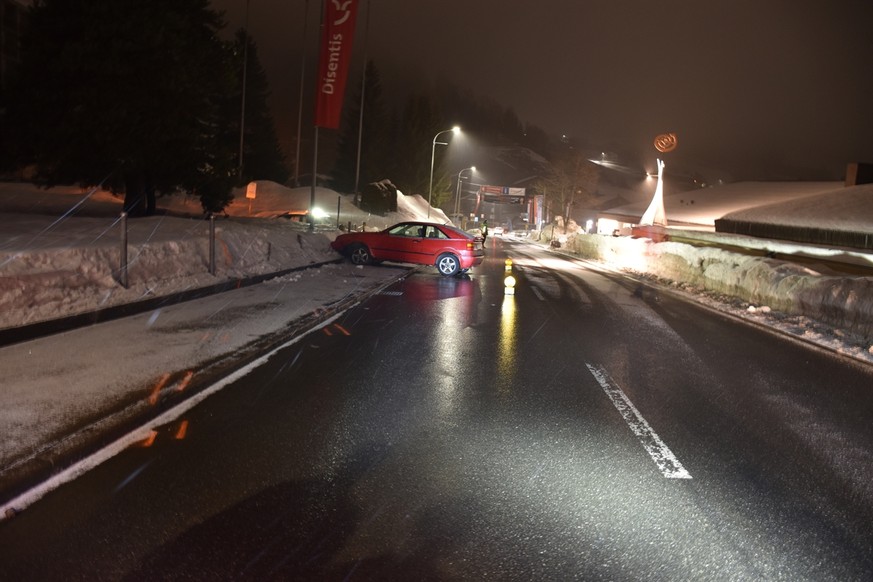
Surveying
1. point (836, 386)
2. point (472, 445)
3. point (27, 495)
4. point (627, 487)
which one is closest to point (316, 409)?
point (472, 445)

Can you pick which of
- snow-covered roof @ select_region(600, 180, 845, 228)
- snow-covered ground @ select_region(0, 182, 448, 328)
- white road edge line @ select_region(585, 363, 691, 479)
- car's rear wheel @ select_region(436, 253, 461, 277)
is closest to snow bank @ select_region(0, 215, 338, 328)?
snow-covered ground @ select_region(0, 182, 448, 328)

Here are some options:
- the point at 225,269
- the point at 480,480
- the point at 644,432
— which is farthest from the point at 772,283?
the point at 480,480

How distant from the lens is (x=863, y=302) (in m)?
11.6

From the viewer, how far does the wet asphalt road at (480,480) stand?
3.40 metres

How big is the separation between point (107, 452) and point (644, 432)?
435cm

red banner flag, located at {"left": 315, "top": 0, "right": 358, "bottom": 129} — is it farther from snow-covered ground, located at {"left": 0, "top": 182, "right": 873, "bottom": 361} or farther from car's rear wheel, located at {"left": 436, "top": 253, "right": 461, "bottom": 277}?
car's rear wheel, located at {"left": 436, "top": 253, "right": 461, "bottom": 277}

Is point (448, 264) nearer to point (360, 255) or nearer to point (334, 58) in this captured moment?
point (360, 255)

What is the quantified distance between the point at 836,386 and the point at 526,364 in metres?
3.75

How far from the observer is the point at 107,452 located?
15.5 feet

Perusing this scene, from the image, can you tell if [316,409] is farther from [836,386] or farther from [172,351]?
[836,386]

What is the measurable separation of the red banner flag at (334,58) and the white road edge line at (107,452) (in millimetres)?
18759

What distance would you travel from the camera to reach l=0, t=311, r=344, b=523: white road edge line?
3.92 meters

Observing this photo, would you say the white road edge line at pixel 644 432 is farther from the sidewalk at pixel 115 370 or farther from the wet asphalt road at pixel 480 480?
the sidewalk at pixel 115 370

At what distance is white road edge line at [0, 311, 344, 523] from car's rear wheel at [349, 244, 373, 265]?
47.9 ft
